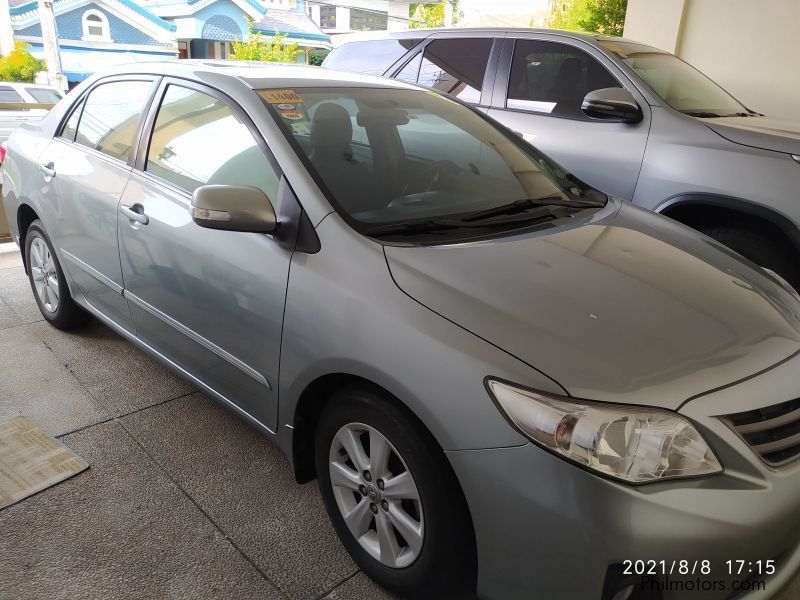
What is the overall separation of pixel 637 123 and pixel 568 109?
1.75 feet

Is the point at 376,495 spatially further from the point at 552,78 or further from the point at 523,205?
the point at 552,78

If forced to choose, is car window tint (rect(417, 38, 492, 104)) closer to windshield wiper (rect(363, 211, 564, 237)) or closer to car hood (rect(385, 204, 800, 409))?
windshield wiper (rect(363, 211, 564, 237))

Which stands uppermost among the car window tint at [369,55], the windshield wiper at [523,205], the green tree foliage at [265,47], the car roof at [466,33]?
the car roof at [466,33]

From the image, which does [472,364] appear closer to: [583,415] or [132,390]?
[583,415]

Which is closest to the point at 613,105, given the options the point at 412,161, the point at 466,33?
the point at 466,33

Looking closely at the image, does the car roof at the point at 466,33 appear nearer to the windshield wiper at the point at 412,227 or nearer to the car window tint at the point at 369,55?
the car window tint at the point at 369,55

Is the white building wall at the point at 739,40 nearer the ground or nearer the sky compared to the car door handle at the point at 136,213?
nearer the sky

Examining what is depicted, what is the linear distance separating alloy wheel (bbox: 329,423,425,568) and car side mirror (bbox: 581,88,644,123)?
2.84m

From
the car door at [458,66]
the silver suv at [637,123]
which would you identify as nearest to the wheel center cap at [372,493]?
the silver suv at [637,123]

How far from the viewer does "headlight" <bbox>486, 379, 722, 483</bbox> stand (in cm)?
139

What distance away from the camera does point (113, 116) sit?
3.06 metres

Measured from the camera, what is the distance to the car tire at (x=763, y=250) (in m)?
3.45

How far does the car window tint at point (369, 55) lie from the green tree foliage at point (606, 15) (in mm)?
5838

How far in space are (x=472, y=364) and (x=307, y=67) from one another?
1968 mm
